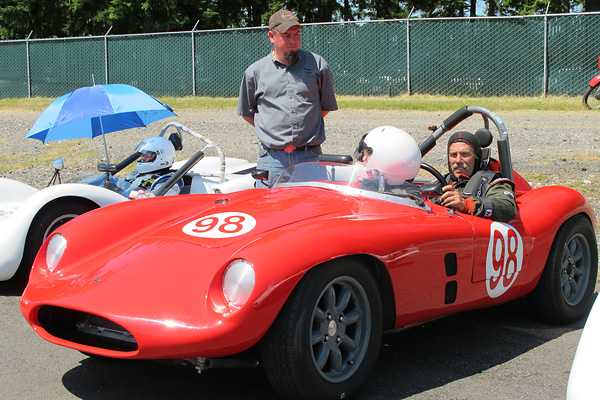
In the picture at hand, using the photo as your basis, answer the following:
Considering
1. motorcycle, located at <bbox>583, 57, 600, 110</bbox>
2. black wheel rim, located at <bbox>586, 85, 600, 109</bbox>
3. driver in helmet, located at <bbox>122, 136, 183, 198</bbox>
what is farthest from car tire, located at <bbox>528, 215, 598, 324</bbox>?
black wheel rim, located at <bbox>586, 85, 600, 109</bbox>

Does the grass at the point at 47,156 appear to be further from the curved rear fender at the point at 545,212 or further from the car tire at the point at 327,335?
the car tire at the point at 327,335

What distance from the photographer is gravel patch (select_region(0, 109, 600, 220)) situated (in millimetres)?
9688

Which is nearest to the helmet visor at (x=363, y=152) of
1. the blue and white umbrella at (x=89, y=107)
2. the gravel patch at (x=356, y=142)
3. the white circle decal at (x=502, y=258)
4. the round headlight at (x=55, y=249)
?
the white circle decal at (x=502, y=258)

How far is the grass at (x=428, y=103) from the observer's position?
14969 millimetres

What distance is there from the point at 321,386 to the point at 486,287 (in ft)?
4.63

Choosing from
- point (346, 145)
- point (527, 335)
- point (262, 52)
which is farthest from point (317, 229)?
point (262, 52)

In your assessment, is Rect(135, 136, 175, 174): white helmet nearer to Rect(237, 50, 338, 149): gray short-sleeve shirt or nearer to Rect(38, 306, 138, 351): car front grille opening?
Rect(237, 50, 338, 149): gray short-sleeve shirt

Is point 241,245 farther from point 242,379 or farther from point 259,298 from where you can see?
point 242,379

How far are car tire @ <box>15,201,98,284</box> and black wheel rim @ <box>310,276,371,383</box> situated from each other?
2.82 m

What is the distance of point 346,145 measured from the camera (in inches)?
465

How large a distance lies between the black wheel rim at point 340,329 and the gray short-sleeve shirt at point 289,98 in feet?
7.69

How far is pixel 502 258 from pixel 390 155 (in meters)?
0.90

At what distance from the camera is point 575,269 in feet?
16.4

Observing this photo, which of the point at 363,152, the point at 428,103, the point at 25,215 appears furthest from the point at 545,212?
the point at 428,103
